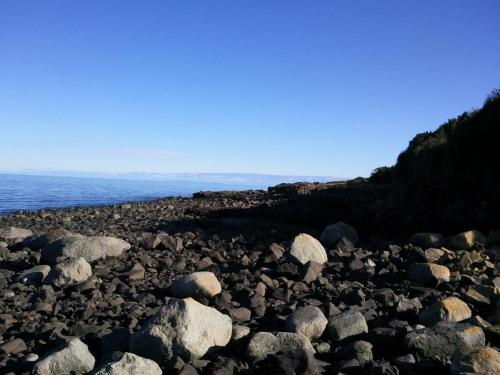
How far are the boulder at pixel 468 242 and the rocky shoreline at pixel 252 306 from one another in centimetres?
3

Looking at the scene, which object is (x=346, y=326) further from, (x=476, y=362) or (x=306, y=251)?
(x=306, y=251)

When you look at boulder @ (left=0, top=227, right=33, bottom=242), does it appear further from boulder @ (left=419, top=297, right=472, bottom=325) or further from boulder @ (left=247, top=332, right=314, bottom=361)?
boulder @ (left=419, top=297, right=472, bottom=325)

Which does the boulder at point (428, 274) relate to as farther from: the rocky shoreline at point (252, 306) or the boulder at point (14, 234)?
the boulder at point (14, 234)

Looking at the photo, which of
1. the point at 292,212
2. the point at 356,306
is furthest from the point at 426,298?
the point at 292,212

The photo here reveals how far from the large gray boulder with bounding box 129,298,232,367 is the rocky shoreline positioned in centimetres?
1

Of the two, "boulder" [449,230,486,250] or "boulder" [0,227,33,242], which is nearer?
"boulder" [449,230,486,250]

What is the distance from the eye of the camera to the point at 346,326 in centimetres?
451

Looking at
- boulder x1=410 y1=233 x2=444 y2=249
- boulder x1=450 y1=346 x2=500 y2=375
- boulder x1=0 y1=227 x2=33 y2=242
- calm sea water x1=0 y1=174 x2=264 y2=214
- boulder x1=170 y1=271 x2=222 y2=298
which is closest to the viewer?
boulder x1=450 y1=346 x2=500 y2=375

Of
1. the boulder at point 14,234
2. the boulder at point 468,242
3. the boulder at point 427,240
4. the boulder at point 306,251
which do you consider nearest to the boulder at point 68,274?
the boulder at point 306,251

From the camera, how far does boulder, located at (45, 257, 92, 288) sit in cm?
628

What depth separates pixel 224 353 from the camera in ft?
13.7

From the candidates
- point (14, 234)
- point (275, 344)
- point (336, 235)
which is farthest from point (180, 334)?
point (14, 234)

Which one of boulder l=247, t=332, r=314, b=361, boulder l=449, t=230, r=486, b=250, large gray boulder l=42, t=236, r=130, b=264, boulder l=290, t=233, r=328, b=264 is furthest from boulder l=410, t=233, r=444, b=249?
large gray boulder l=42, t=236, r=130, b=264

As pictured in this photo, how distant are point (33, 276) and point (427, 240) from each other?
6.80m
